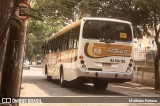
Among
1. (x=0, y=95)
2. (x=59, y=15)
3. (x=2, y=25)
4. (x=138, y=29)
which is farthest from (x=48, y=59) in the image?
(x=2, y=25)

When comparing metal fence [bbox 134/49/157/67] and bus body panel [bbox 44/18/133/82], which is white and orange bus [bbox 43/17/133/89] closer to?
bus body panel [bbox 44/18/133/82]

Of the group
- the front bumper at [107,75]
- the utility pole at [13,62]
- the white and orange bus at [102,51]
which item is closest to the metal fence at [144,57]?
the white and orange bus at [102,51]

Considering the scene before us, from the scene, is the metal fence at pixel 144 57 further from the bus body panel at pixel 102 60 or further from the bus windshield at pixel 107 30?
the bus body panel at pixel 102 60

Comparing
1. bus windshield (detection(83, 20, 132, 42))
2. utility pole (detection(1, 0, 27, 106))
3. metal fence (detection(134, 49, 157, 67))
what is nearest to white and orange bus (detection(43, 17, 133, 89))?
bus windshield (detection(83, 20, 132, 42))

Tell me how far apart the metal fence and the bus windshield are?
37.1ft

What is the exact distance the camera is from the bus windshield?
44.8 ft

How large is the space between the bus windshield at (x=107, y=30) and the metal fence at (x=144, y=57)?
37.1 feet

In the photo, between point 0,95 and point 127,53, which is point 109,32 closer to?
point 127,53

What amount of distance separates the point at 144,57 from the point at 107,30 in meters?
13.4

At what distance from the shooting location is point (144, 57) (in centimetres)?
2655

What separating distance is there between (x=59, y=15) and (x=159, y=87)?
974 centimetres

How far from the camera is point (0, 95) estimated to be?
5496mm

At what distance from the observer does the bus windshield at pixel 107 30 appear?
13.7 meters

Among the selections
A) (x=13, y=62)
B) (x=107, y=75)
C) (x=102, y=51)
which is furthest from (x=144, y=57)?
(x=13, y=62)
